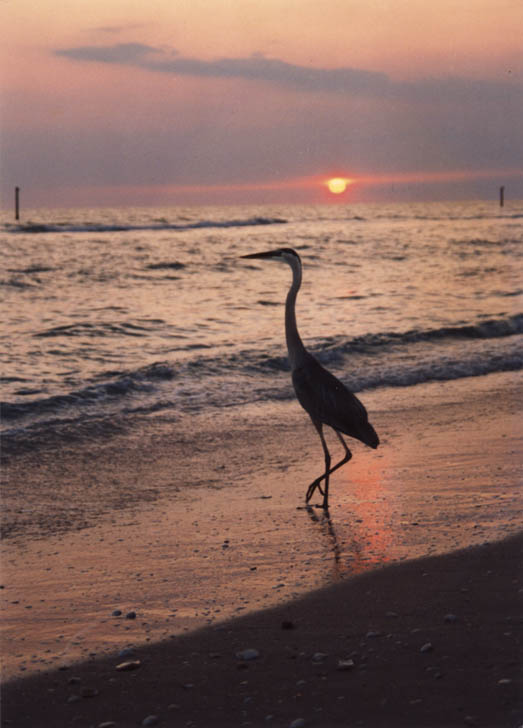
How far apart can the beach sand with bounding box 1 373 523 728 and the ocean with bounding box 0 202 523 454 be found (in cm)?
202

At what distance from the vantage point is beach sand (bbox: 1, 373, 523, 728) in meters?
3.12

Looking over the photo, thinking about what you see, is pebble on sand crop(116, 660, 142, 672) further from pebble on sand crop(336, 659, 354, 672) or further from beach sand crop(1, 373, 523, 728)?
pebble on sand crop(336, 659, 354, 672)

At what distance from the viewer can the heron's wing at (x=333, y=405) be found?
5.98m

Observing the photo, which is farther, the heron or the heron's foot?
the heron

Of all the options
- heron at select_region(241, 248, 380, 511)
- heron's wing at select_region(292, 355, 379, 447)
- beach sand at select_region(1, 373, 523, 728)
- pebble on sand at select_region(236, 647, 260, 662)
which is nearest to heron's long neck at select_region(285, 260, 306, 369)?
heron at select_region(241, 248, 380, 511)

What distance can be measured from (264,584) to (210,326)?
34.6ft

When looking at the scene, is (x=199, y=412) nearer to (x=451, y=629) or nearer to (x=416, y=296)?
(x=451, y=629)

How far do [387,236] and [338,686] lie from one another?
120ft

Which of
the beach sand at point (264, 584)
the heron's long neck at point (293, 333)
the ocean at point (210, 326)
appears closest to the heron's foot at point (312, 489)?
the beach sand at point (264, 584)

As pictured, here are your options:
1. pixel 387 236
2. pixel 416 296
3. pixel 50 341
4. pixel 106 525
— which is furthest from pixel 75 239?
pixel 106 525

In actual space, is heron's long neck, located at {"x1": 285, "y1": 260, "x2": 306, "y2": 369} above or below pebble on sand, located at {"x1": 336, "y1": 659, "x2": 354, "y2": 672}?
above

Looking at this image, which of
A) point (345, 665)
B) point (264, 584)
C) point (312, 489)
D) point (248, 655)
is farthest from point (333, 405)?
point (345, 665)

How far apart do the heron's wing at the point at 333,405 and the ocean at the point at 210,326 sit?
2.78 m

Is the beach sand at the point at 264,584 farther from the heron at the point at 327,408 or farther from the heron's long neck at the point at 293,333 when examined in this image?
the heron's long neck at the point at 293,333
